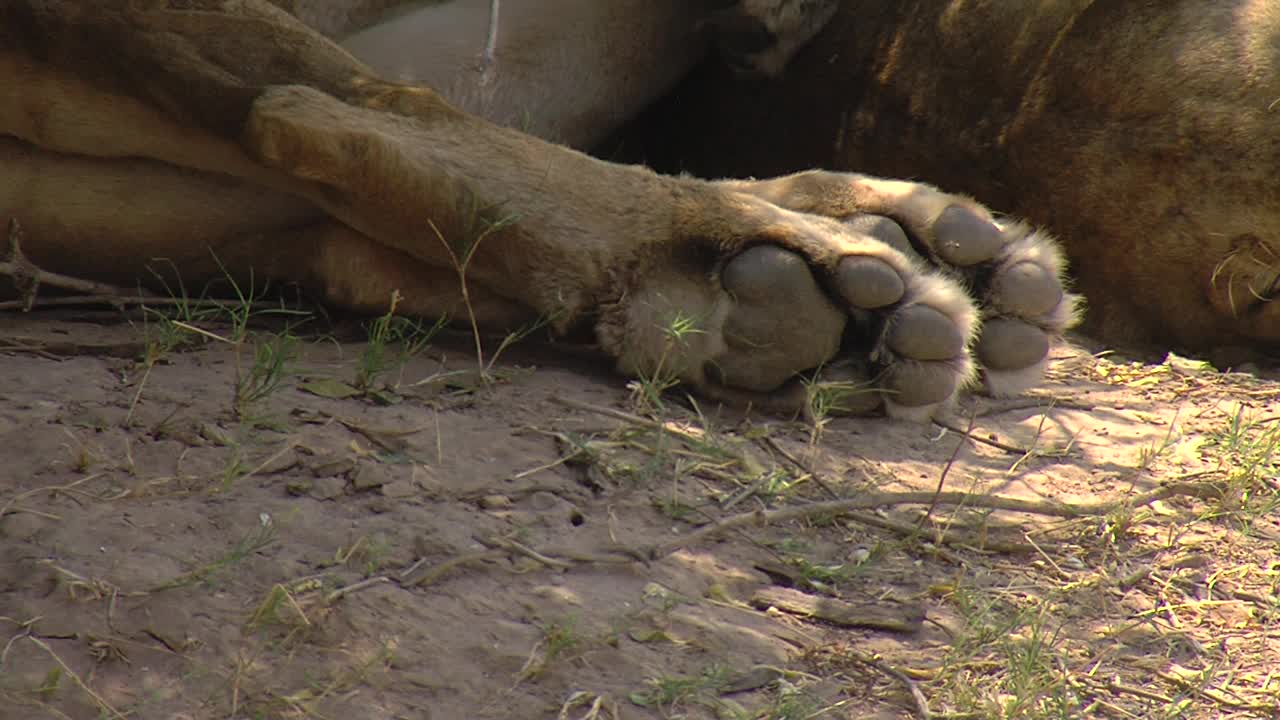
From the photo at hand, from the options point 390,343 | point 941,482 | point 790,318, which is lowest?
point 390,343

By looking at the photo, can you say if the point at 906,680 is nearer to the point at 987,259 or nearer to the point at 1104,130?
the point at 987,259

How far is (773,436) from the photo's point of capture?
7.50 feet

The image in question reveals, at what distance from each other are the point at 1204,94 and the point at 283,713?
2092 millimetres

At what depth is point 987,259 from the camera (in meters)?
2.49

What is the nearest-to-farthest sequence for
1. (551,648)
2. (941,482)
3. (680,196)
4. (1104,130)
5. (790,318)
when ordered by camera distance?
(551,648), (941,482), (790,318), (680,196), (1104,130)

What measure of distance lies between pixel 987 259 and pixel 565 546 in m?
1.03

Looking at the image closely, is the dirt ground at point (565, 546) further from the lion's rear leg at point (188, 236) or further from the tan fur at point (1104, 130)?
the tan fur at point (1104, 130)

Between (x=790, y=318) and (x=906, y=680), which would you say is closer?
(x=906, y=680)

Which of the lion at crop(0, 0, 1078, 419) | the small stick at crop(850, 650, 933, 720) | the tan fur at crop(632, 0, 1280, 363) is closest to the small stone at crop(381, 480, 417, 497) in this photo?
the lion at crop(0, 0, 1078, 419)

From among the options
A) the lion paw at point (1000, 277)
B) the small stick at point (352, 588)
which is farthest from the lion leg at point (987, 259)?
the small stick at point (352, 588)

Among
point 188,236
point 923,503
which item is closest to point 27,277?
point 188,236

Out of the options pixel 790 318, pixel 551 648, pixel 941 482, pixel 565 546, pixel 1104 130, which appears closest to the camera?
pixel 551 648

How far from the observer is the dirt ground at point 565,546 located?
1.52m

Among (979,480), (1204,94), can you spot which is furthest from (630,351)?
(1204,94)
